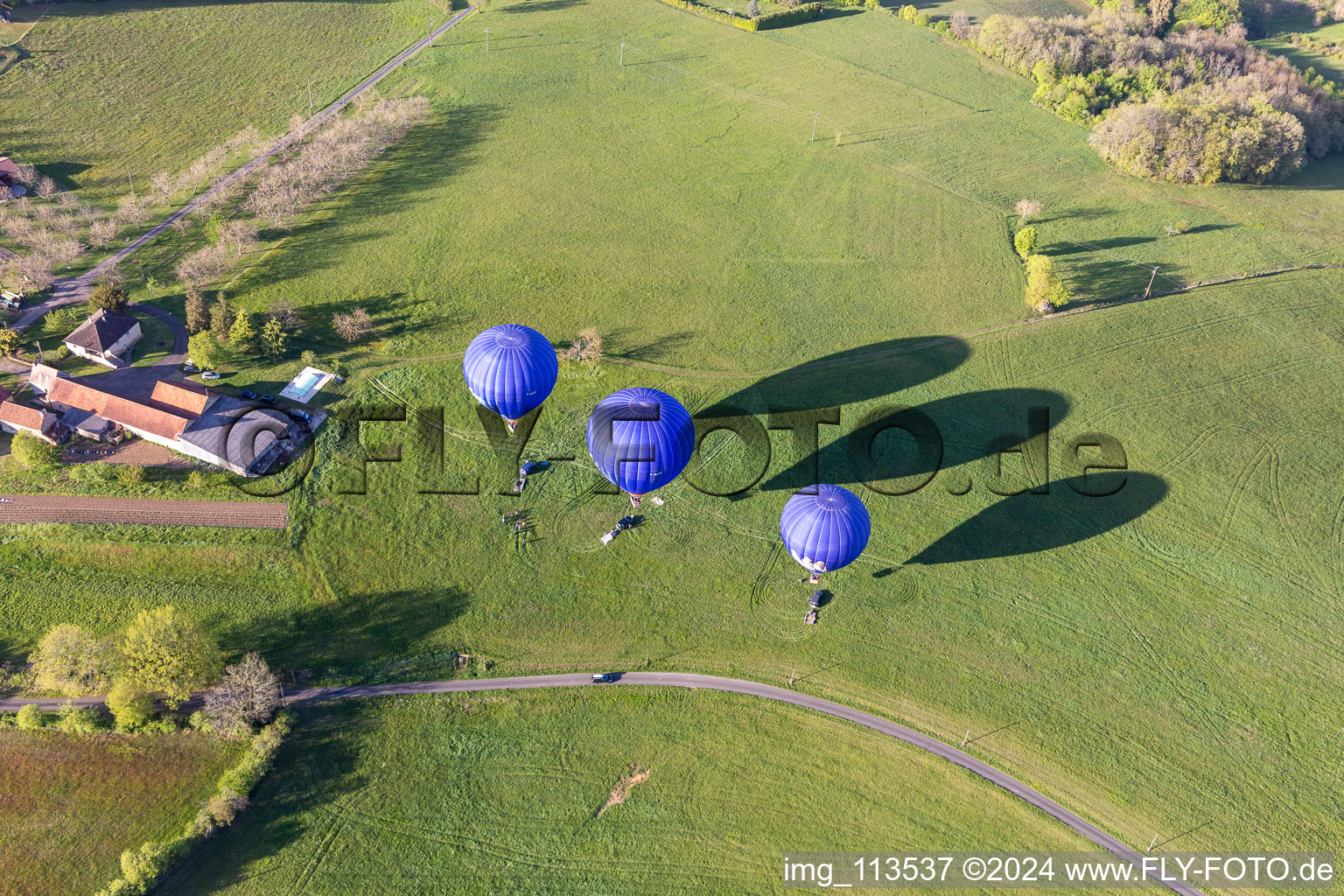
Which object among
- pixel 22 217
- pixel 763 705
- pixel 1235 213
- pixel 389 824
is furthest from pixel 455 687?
pixel 1235 213

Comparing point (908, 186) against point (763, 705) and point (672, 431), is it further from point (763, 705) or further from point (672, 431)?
point (763, 705)

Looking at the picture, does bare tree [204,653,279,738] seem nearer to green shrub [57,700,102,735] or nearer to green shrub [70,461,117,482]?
green shrub [57,700,102,735]

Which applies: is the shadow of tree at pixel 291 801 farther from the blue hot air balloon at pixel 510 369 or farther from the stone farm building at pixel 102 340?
the stone farm building at pixel 102 340

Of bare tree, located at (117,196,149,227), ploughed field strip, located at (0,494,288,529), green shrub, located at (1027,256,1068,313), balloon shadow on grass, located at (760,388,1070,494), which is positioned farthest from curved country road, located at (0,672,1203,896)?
bare tree, located at (117,196,149,227)

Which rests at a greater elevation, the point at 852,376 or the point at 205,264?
the point at 205,264

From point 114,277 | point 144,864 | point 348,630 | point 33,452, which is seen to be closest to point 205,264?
point 114,277

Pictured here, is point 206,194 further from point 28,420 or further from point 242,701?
point 242,701

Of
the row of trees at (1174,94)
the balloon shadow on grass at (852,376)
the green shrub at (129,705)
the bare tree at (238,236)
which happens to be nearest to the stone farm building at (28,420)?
the green shrub at (129,705)
